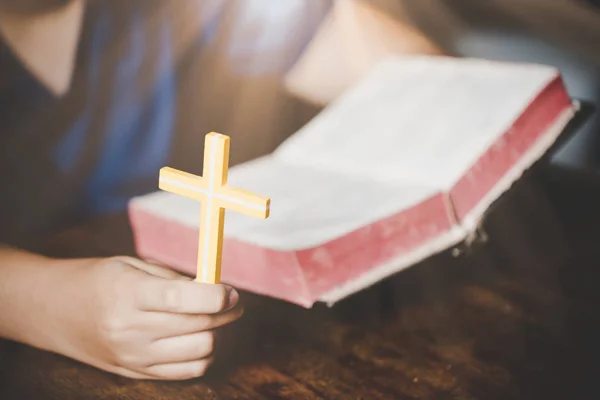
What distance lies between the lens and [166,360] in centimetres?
43

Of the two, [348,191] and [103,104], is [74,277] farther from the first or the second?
[103,104]

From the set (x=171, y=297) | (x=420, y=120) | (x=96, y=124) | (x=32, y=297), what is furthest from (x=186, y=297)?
(x=96, y=124)

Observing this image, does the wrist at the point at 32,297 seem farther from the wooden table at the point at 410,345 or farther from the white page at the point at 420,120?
the white page at the point at 420,120

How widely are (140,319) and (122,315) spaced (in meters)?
0.02

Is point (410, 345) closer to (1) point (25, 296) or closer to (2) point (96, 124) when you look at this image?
(1) point (25, 296)

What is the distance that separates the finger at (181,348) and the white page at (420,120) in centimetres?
24

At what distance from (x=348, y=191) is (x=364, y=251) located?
98mm

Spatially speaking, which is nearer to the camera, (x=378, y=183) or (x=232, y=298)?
(x=232, y=298)

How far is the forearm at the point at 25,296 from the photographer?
0.48 m

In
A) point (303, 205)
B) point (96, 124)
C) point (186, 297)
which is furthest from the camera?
point (96, 124)

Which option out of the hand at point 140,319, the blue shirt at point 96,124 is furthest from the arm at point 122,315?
the blue shirt at point 96,124

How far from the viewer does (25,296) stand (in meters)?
0.49

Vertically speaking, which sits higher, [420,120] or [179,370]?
[420,120]

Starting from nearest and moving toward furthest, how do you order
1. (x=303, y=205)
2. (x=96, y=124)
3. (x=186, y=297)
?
1. (x=186, y=297)
2. (x=303, y=205)
3. (x=96, y=124)
